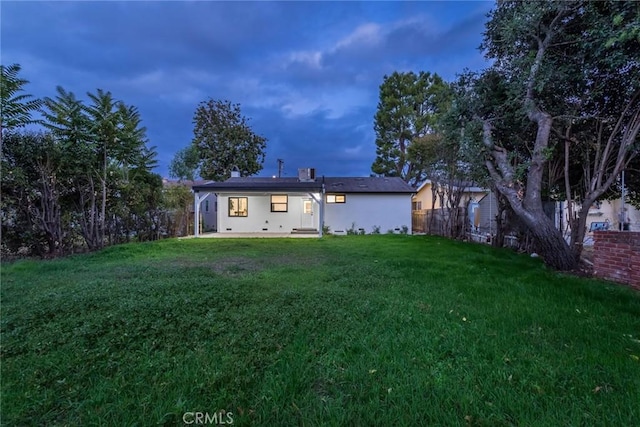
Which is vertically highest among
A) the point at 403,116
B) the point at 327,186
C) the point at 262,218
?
the point at 403,116

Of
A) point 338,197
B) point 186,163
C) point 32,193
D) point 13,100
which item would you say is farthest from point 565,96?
point 186,163

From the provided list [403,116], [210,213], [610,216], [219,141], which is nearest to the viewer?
[610,216]

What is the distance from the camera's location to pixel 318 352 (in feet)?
8.98

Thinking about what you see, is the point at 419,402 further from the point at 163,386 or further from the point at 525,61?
the point at 525,61

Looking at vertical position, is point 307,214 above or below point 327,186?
below

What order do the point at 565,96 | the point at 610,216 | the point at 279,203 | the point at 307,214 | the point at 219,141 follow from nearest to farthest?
the point at 565,96
the point at 610,216
the point at 279,203
the point at 307,214
the point at 219,141

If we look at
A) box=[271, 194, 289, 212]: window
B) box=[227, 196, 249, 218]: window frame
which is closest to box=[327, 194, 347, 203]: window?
box=[271, 194, 289, 212]: window

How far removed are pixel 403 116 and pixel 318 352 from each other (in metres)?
27.0

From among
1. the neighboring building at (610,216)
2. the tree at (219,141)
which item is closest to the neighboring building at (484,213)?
the neighboring building at (610,216)

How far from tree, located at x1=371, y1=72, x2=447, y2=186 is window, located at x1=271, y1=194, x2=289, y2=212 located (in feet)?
44.2

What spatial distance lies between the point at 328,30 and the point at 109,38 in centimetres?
729

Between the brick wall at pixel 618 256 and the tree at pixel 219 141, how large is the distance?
24.6 meters

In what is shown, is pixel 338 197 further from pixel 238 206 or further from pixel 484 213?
pixel 484 213

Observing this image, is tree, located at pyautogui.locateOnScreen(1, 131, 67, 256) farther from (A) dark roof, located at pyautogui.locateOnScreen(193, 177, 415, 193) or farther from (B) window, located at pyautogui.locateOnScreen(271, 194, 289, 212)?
(B) window, located at pyautogui.locateOnScreen(271, 194, 289, 212)
